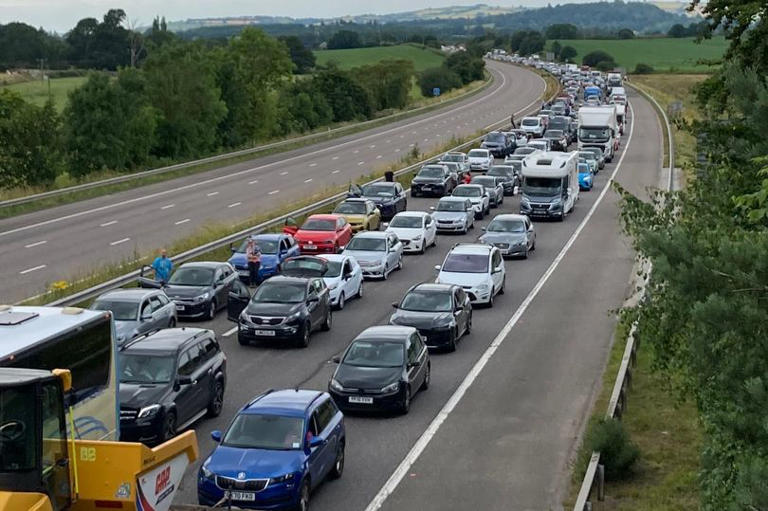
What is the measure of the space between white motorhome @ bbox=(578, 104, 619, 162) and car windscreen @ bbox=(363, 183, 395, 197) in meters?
26.5

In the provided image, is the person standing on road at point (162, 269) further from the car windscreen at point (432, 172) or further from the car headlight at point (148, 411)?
the car windscreen at point (432, 172)

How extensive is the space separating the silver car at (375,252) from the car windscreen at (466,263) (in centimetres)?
353

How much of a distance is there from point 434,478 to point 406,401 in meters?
3.51

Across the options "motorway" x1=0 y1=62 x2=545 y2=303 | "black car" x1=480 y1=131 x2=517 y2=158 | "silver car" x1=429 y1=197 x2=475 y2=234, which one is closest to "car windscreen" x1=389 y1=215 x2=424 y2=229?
"silver car" x1=429 y1=197 x2=475 y2=234

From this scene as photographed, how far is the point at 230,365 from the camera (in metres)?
25.7

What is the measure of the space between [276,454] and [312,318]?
11373mm

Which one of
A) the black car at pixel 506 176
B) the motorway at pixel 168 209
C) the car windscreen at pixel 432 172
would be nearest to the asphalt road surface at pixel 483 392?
the motorway at pixel 168 209

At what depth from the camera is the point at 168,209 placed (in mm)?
50719

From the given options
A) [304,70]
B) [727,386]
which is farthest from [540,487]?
[304,70]

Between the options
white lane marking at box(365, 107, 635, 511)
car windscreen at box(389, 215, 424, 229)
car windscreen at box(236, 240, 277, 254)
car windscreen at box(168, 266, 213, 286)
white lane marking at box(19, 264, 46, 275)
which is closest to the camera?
white lane marking at box(365, 107, 635, 511)

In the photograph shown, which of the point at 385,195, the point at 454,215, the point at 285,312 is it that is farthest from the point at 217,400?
the point at 385,195

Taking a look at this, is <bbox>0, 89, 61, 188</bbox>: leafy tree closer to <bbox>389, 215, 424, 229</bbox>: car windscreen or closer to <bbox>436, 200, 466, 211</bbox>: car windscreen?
<bbox>436, 200, 466, 211</bbox>: car windscreen

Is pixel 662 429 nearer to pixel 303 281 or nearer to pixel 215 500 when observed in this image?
pixel 215 500

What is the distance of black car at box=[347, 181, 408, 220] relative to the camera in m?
49.1
